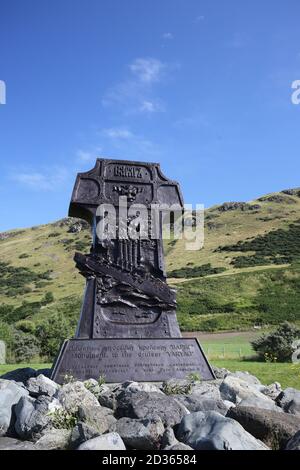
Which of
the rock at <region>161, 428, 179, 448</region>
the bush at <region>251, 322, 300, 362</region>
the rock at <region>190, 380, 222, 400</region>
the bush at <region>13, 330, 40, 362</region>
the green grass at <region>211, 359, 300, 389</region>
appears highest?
the rock at <region>161, 428, 179, 448</region>

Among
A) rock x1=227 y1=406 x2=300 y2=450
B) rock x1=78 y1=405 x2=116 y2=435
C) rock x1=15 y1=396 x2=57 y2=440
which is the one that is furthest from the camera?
rock x1=15 y1=396 x2=57 y2=440

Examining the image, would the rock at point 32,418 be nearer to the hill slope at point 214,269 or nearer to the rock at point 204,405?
the rock at point 204,405

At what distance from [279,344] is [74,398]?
529 inches

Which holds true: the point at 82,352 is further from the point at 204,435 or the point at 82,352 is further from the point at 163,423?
the point at 204,435

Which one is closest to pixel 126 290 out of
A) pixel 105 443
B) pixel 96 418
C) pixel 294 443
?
pixel 96 418

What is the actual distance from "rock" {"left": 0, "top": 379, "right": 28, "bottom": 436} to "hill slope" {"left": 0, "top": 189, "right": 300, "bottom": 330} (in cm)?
2969

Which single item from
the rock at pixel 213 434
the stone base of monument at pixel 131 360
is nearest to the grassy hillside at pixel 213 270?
the stone base of monument at pixel 131 360

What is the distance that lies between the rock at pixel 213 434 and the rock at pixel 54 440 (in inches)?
44.7

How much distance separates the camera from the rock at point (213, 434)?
4.28 meters

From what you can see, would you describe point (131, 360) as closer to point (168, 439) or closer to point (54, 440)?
point (54, 440)

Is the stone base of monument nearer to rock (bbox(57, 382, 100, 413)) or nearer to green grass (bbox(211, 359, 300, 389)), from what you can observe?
rock (bbox(57, 382, 100, 413))

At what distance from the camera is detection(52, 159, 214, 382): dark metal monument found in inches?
333

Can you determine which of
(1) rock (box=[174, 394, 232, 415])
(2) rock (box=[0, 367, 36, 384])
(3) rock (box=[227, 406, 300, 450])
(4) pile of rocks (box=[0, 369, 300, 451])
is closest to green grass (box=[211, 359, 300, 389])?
(4) pile of rocks (box=[0, 369, 300, 451])

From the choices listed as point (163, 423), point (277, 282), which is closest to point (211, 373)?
point (163, 423)
